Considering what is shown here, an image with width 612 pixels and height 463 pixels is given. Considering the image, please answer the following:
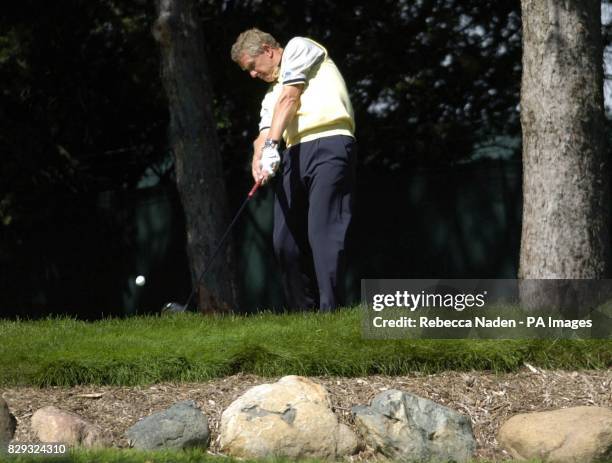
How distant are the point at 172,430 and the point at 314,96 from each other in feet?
8.97

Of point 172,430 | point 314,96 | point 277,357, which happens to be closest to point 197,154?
point 314,96

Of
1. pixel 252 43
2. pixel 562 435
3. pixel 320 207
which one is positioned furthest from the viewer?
pixel 252 43

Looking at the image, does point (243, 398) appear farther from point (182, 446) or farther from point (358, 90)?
point (358, 90)

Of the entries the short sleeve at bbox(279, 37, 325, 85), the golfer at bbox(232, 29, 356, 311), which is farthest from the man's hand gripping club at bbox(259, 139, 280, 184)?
the short sleeve at bbox(279, 37, 325, 85)

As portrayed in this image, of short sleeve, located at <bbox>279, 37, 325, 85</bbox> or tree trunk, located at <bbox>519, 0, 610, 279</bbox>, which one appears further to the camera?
short sleeve, located at <bbox>279, 37, 325, 85</bbox>

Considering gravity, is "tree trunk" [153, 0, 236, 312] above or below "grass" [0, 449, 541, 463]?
above

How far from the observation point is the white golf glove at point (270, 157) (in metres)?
7.20

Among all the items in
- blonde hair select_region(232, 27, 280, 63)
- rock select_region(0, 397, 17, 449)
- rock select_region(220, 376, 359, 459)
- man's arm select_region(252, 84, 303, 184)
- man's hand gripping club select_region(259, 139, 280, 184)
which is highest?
blonde hair select_region(232, 27, 280, 63)

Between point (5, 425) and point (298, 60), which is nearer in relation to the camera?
point (5, 425)

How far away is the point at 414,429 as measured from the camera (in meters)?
5.40

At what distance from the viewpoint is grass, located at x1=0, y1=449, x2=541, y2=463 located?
485cm

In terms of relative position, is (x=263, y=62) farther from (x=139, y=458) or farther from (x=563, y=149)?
(x=139, y=458)

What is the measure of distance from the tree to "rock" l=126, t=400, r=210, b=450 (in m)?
2.29

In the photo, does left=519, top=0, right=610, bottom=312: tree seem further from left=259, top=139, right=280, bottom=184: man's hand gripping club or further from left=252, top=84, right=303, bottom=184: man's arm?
left=259, top=139, right=280, bottom=184: man's hand gripping club
